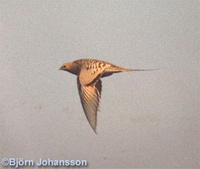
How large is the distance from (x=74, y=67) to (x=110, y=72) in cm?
15

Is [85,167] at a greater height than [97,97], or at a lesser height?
lesser

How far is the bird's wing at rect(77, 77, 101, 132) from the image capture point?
4.65ft

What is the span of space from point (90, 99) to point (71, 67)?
175 mm

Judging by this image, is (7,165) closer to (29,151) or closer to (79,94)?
(29,151)

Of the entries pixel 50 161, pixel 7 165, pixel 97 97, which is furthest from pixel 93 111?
pixel 7 165

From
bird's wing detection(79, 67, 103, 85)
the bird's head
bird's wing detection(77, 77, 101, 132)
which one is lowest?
bird's wing detection(77, 77, 101, 132)

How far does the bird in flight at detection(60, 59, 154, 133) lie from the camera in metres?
1.42

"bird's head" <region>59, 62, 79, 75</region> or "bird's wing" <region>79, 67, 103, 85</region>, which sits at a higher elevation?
"bird's head" <region>59, 62, 79, 75</region>

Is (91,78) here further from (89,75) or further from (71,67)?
(71,67)

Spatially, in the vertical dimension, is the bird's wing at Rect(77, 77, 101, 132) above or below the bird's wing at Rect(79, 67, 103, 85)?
below

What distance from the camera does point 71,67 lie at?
150 cm

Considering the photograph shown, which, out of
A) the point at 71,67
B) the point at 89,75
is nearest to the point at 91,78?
the point at 89,75

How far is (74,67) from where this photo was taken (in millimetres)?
1492

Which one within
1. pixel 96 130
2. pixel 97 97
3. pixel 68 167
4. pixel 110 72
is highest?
pixel 110 72
